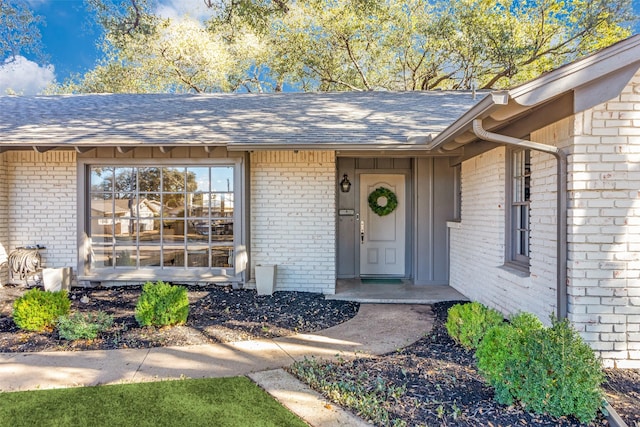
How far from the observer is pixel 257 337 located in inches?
184

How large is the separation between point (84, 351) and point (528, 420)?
421 cm

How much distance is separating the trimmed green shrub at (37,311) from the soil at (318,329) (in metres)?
0.12

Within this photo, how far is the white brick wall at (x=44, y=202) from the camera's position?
7.05 meters

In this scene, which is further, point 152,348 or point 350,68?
point 350,68

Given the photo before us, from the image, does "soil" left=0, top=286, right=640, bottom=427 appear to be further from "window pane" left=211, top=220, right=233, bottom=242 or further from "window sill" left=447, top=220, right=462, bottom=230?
"window sill" left=447, top=220, right=462, bottom=230

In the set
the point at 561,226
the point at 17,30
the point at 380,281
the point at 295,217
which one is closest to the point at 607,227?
the point at 561,226

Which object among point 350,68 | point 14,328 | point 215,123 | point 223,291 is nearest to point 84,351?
point 14,328

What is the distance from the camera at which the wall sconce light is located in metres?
8.27

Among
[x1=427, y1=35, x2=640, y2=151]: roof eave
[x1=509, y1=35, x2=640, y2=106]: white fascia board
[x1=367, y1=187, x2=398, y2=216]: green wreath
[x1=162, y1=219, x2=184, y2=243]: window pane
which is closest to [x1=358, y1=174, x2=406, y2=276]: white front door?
[x1=367, y1=187, x2=398, y2=216]: green wreath

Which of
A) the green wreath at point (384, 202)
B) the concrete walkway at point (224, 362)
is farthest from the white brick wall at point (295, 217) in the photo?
the concrete walkway at point (224, 362)

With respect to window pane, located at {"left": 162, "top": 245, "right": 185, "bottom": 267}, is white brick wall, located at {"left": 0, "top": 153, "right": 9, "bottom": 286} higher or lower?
higher

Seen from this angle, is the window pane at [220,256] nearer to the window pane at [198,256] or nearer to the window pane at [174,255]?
the window pane at [198,256]

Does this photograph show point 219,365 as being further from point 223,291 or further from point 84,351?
point 223,291

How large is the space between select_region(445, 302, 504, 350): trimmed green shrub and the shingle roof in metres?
2.88
